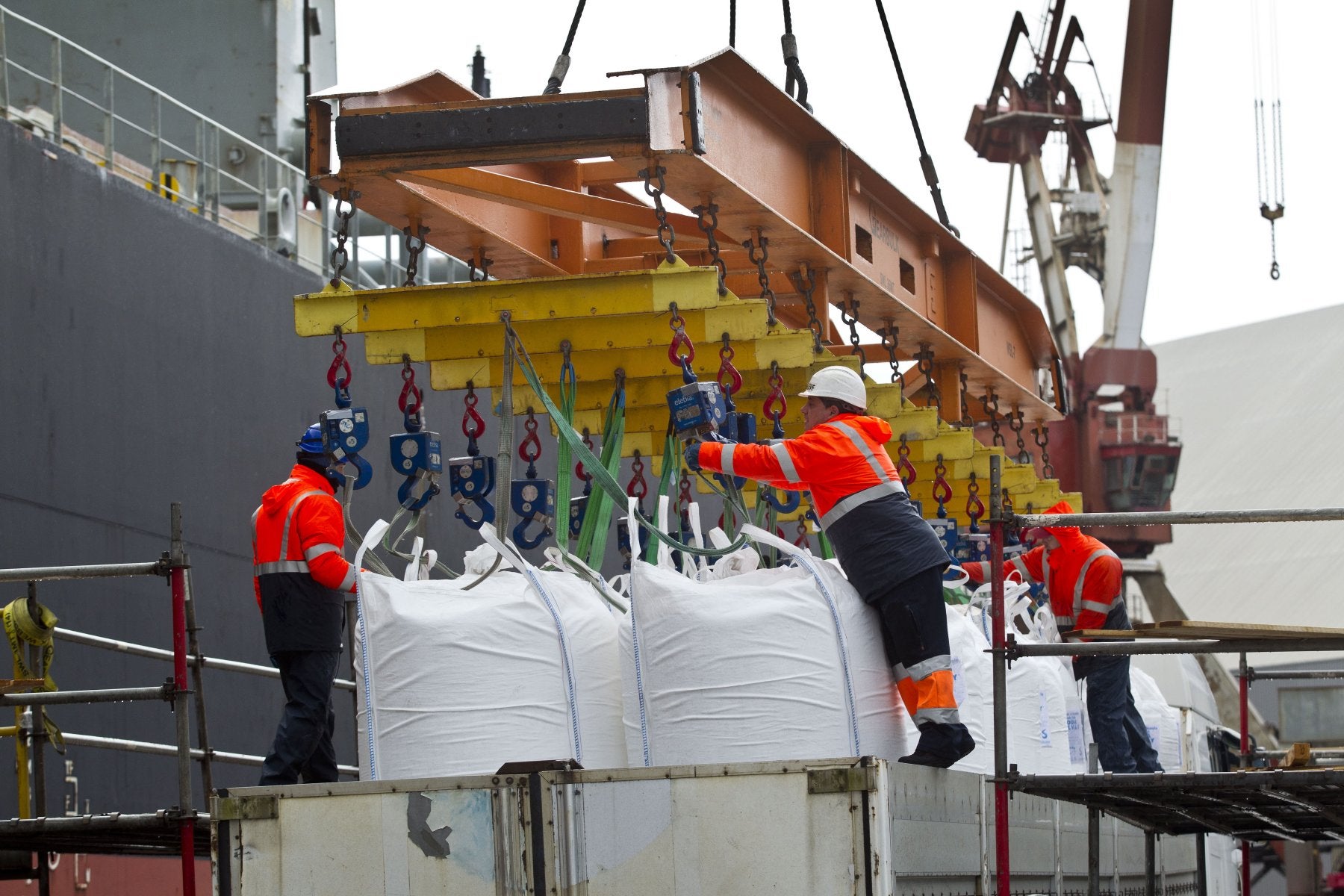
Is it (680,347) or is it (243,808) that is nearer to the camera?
(243,808)

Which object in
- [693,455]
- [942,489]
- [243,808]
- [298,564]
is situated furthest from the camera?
[942,489]

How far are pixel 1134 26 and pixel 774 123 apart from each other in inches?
854

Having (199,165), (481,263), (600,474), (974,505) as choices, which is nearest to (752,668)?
(600,474)

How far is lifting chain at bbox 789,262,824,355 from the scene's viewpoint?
28.5 feet

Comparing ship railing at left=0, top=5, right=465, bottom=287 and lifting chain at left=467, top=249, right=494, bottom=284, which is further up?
ship railing at left=0, top=5, right=465, bottom=287

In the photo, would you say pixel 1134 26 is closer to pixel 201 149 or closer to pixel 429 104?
pixel 201 149

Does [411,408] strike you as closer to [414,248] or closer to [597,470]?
[414,248]

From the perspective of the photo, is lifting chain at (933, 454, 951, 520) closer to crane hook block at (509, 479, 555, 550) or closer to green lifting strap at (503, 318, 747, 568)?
crane hook block at (509, 479, 555, 550)

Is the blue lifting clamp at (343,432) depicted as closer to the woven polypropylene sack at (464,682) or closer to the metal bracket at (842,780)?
the woven polypropylene sack at (464,682)

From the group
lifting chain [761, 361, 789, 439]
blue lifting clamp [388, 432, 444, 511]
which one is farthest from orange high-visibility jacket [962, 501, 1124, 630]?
blue lifting clamp [388, 432, 444, 511]

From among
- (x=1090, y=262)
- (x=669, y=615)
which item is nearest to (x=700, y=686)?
(x=669, y=615)

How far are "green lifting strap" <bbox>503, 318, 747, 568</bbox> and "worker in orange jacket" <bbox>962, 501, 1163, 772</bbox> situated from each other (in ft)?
7.61

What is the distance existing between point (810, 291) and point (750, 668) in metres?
3.54

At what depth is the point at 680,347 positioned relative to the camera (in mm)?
7188
